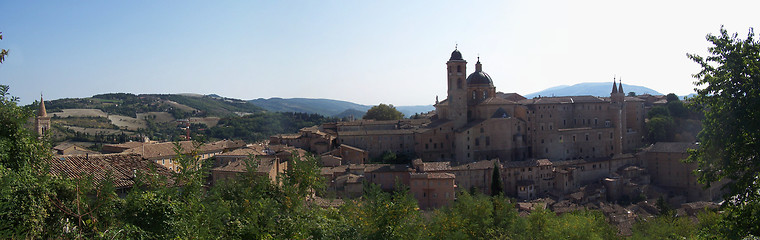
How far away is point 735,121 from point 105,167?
14.9m

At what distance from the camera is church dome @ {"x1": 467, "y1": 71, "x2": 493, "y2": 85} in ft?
170

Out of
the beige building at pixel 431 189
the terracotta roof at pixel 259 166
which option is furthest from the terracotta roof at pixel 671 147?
the terracotta roof at pixel 259 166

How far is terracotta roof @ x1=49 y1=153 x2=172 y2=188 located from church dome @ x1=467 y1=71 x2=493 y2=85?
134 feet

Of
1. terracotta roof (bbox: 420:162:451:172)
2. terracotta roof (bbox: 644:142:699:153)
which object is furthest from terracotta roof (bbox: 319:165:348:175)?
terracotta roof (bbox: 644:142:699:153)

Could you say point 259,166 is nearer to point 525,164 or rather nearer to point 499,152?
point 525,164

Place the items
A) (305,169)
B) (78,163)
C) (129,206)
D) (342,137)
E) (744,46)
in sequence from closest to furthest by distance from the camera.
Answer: (129,206), (744,46), (305,169), (78,163), (342,137)

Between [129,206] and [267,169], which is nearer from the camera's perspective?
[129,206]

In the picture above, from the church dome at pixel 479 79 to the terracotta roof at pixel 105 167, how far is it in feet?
134

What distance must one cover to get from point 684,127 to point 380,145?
34.8 meters

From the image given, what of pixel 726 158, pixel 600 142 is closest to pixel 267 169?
pixel 726 158

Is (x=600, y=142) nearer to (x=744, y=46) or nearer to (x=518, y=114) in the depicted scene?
(x=518, y=114)

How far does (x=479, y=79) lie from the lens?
5200 cm

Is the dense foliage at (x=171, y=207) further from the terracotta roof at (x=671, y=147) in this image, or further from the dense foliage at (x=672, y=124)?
the dense foliage at (x=672, y=124)

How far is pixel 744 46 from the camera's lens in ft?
35.0
